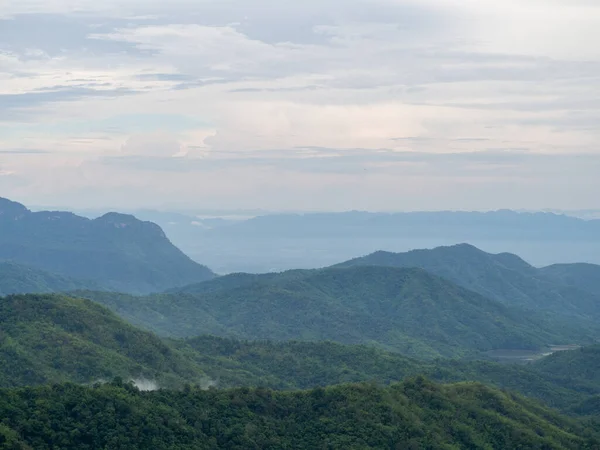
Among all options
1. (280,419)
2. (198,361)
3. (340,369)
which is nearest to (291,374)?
(340,369)

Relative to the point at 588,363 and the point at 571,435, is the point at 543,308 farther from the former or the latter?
the point at 571,435

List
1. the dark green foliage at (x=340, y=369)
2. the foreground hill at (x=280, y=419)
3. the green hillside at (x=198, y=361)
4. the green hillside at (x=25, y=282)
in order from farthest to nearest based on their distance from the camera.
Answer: the green hillside at (x=25, y=282)
the dark green foliage at (x=340, y=369)
the green hillside at (x=198, y=361)
the foreground hill at (x=280, y=419)

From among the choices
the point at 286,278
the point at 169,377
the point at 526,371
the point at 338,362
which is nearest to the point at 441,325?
the point at 286,278

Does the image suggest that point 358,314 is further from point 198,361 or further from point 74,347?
point 74,347

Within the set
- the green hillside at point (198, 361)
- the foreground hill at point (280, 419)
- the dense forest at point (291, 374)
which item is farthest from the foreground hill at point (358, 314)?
the foreground hill at point (280, 419)

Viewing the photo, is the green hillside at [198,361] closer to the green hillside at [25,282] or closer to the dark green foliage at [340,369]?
the dark green foliage at [340,369]
